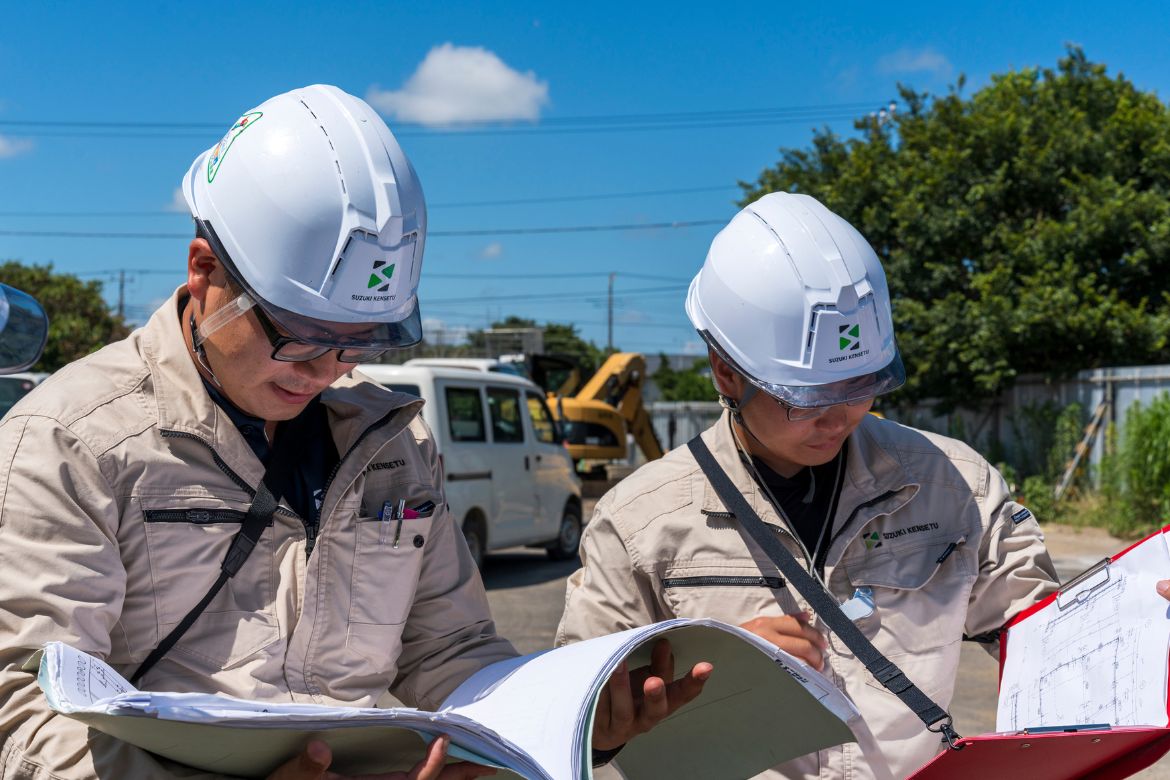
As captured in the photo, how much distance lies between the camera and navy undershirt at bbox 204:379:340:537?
194 cm

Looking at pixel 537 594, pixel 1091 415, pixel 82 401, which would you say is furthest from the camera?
pixel 1091 415

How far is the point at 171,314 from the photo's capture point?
195cm

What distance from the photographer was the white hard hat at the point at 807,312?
224cm

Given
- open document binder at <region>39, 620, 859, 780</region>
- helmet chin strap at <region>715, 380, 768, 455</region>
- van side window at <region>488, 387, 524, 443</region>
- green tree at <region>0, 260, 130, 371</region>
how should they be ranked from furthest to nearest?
green tree at <region>0, 260, 130, 371</region>
van side window at <region>488, 387, 524, 443</region>
helmet chin strap at <region>715, 380, 768, 455</region>
open document binder at <region>39, 620, 859, 780</region>

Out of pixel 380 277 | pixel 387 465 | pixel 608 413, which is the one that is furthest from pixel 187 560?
pixel 608 413

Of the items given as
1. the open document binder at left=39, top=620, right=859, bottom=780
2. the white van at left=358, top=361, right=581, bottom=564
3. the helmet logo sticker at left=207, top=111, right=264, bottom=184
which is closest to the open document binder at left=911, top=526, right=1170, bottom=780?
the open document binder at left=39, top=620, right=859, bottom=780

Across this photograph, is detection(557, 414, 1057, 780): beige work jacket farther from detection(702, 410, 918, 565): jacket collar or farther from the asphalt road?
the asphalt road

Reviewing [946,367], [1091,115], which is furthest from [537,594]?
[1091,115]

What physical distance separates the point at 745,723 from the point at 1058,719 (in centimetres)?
54

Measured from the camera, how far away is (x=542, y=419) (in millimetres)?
12625

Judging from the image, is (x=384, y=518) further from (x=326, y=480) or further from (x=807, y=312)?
(x=807, y=312)

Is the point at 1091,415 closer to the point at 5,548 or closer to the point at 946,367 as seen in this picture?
the point at 946,367

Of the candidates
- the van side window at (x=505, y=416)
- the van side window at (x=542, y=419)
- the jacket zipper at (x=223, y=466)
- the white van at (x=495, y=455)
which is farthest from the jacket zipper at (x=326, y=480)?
the van side window at (x=542, y=419)

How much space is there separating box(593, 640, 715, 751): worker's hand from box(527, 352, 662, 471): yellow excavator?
15.4 metres
